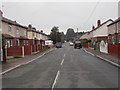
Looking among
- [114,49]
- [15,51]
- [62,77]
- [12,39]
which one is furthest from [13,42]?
[62,77]

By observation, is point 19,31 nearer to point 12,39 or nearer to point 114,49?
point 12,39

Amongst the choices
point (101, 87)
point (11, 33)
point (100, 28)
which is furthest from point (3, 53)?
point (100, 28)

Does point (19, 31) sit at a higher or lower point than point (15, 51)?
higher

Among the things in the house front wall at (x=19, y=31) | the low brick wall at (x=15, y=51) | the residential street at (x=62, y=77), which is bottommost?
the residential street at (x=62, y=77)

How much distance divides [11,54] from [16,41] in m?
11.8

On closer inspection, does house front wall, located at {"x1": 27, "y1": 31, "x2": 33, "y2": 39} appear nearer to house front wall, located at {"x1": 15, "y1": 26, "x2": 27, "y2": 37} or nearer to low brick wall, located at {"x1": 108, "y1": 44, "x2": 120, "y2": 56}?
house front wall, located at {"x1": 15, "y1": 26, "x2": 27, "y2": 37}

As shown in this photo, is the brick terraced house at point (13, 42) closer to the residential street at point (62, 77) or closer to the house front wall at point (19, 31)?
the house front wall at point (19, 31)

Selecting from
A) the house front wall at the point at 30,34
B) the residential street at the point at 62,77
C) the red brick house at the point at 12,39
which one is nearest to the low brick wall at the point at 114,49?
the residential street at the point at 62,77

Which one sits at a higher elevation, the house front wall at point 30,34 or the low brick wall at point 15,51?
the house front wall at point 30,34

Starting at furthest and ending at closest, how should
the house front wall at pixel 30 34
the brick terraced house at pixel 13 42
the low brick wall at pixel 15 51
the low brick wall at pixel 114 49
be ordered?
the house front wall at pixel 30 34
the low brick wall at pixel 15 51
the brick terraced house at pixel 13 42
the low brick wall at pixel 114 49

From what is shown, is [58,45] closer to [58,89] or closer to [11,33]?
[11,33]

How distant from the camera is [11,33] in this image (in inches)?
1534

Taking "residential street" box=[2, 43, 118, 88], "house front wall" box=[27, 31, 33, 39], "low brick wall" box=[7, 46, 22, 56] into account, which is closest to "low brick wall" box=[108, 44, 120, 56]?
"residential street" box=[2, 43, 118, 88]

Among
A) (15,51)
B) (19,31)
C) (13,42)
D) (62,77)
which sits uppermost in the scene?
(19,31)
